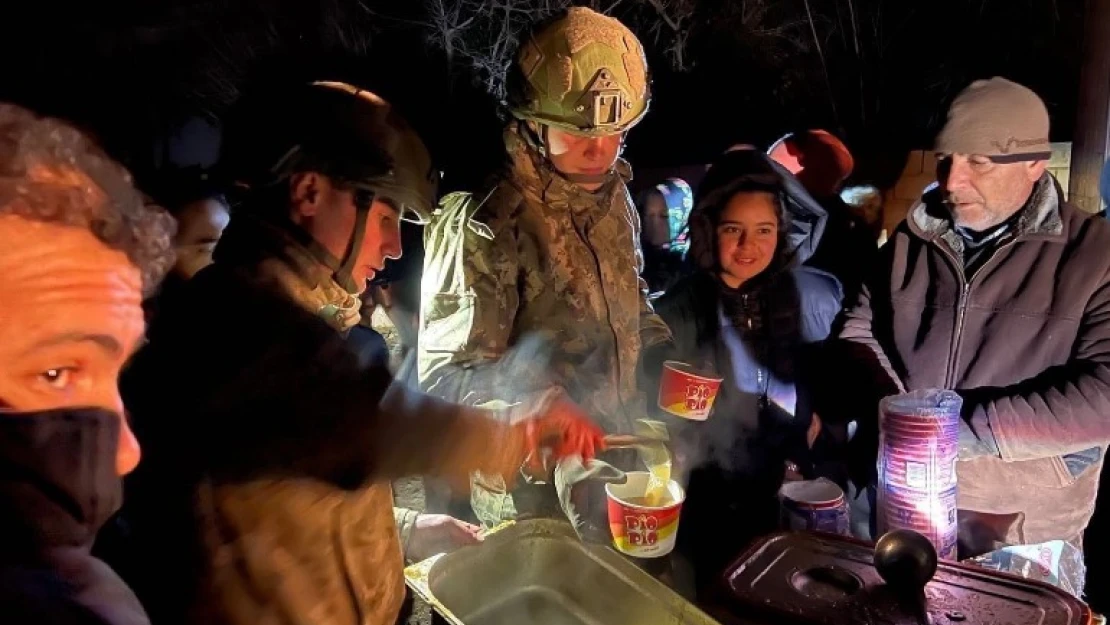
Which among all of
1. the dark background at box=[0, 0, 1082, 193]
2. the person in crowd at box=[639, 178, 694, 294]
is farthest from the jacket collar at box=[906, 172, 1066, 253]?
the dark background at box=[0, 0, 1082, 193]

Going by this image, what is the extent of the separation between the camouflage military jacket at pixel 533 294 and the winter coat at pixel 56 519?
151 centimetres

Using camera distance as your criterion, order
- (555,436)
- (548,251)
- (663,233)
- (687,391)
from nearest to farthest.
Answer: (555,436)
(687,391)
(548,251)
(663,233)

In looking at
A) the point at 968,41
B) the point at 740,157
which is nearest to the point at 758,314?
the point at 740,157

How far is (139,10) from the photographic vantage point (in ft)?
45.6

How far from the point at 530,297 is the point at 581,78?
0.89m

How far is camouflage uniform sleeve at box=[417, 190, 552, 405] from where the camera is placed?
107 inches

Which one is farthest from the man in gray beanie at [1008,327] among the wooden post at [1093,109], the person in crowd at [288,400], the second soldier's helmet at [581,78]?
the wooden post at [1093,109]

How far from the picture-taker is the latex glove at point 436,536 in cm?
243

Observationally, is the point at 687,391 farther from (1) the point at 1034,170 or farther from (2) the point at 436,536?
(1) the point at 1034,170

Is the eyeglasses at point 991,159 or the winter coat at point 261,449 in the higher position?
the eyeglasses at point 991,159

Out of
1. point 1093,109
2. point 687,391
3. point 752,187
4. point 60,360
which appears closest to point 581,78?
point 687,391

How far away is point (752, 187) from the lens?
3.93 meters

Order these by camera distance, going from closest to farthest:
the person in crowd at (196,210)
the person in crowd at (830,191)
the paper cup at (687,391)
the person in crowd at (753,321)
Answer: the paper cup at (687,391) → the person in crowd at (196,210) → the person in crowd at (753,321) → the person in crowd at (830,191)

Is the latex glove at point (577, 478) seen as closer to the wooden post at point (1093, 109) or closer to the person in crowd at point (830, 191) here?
the person in crowd at point (830, 191)
